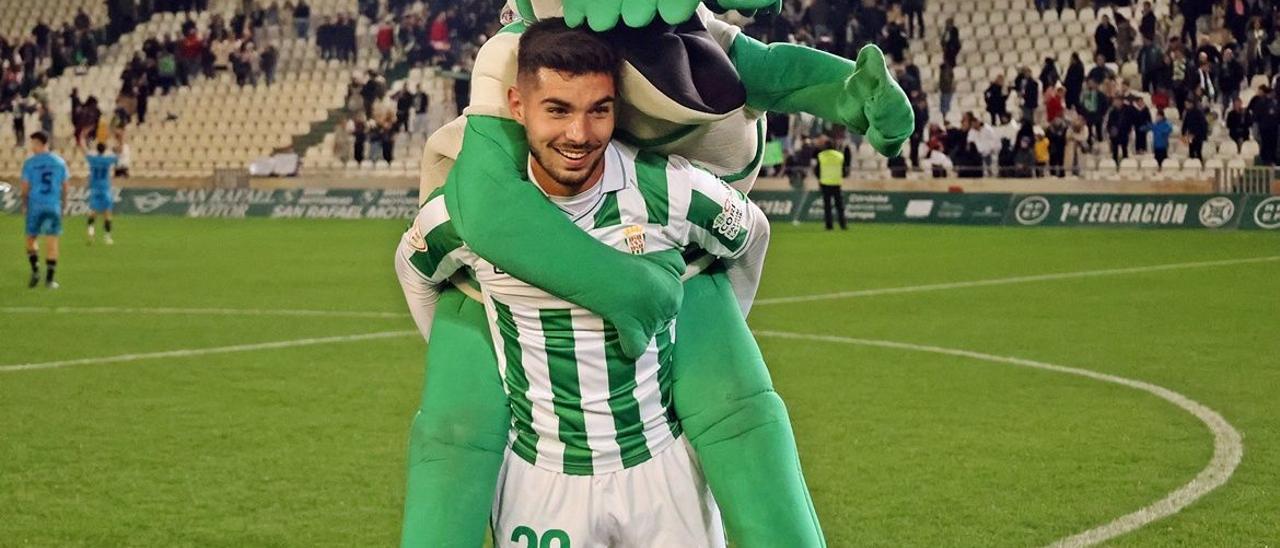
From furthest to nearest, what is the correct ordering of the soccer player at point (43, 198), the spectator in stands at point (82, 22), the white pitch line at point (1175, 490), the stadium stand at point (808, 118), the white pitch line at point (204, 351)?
the spectator in stands at point (82, 22) → the stadium stand at point (808, 118) → the soccer player at point (43, 198) → the white pitch line at point (204, 351) → the white pitch line at point (1175, 490)

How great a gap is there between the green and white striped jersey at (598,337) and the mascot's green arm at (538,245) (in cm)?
12

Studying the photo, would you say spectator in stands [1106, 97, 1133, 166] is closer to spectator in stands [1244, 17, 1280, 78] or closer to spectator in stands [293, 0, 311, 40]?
spectator in stands [1244, 17, 1280, 78]

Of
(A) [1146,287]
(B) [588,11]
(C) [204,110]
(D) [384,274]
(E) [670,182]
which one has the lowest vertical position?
(C) [204,110]

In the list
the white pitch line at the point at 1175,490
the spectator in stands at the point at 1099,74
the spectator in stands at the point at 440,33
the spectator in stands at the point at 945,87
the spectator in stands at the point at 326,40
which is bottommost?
the spectator in stands at the point at 326,40

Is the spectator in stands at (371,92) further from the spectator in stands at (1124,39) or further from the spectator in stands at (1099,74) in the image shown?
the spectator in stands at (1124,39)

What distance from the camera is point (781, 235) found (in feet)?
78.4

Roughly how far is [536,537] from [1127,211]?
21.2 metres

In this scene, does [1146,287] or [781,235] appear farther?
[781,235]

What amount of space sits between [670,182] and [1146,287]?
39.8ft

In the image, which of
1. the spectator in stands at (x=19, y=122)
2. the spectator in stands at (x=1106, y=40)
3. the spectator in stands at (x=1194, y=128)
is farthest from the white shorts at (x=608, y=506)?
the spectator in stands at (x=19, y=122)

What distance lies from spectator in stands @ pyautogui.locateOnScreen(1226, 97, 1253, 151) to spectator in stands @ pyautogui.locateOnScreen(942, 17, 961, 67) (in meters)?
5.10

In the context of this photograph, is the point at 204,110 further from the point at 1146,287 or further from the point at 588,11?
the point at 588,11

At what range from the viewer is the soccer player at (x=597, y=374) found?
372 cm

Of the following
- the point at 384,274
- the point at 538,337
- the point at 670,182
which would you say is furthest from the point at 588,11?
the point at 384,274
